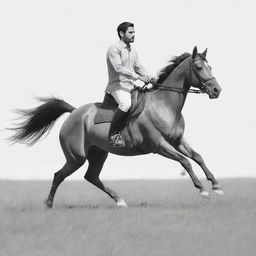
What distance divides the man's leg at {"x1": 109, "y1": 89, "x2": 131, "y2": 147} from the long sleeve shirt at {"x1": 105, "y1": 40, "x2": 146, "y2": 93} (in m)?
0.14

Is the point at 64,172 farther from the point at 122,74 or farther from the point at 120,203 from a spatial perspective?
A: the point at 122,74

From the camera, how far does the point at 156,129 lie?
1001 centimetres

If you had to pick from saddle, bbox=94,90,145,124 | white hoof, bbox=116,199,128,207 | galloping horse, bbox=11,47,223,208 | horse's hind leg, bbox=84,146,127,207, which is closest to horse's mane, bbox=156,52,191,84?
galloping horse, bbox=11,47,223,208

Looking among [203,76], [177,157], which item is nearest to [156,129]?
[177,157]

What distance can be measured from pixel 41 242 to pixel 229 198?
4.62 metres

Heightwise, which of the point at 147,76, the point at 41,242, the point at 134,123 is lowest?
the point at 41,242

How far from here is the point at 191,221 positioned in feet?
27.4

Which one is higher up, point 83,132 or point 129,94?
point 129,94

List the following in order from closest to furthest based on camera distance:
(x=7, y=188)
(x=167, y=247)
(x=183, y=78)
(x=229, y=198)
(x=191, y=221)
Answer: (x=167, y=247) → (x=191, y=221) → (x=183, y=78) → (x=229, y=198) → (x=7, y=188)

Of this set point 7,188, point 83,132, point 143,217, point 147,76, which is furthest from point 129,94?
point 7,188

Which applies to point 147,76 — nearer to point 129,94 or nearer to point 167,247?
point 129,94

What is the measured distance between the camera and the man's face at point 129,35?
32.7 feet

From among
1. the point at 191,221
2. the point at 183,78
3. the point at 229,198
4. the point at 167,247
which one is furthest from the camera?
the point at 229,198

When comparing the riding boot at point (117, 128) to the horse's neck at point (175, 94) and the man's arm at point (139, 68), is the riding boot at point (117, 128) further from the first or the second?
the man's arm at point (139, 68)
